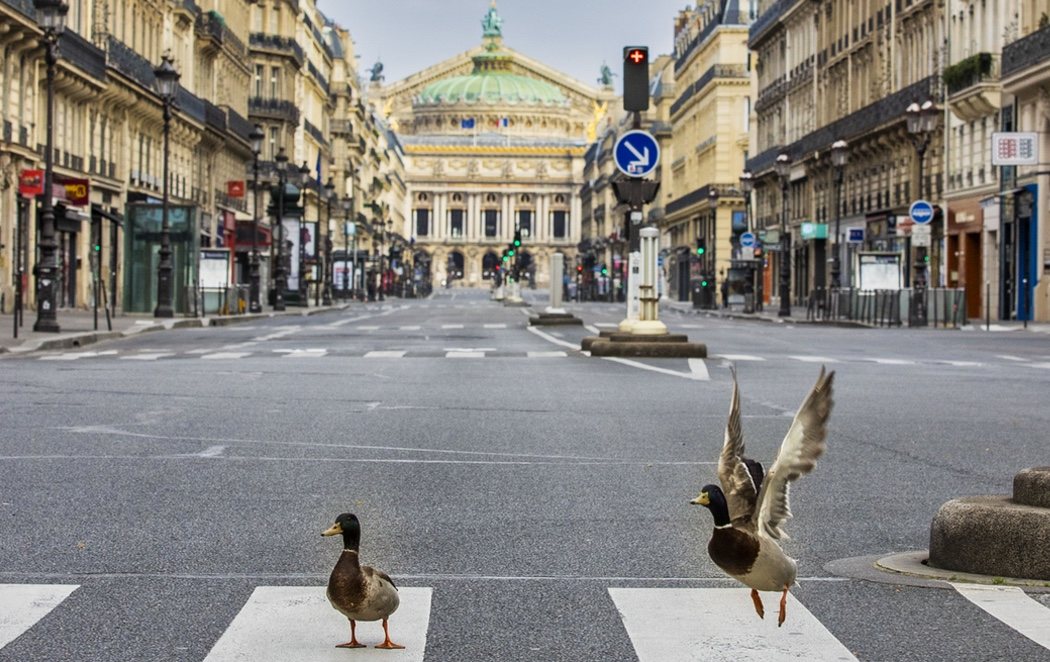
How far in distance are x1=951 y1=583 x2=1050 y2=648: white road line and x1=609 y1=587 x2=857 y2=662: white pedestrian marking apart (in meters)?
0.66

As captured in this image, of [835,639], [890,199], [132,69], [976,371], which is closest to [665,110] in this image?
[890,199]

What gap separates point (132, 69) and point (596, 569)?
5502cm

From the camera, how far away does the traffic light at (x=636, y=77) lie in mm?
29328

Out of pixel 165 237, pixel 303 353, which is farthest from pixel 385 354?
pixel 165 237

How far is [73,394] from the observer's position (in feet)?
59.6

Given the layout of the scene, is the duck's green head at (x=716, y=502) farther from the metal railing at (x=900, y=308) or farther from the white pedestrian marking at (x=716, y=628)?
the metal railing at (x=900, y=308)

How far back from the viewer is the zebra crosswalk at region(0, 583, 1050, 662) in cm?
605

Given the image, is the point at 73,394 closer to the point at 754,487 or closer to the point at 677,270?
the point at 754,487

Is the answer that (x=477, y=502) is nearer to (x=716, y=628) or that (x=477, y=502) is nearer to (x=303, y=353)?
(x=716, y=628)

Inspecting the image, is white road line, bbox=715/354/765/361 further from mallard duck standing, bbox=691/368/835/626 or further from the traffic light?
mallard duck standing, bbox=691/368/835/626

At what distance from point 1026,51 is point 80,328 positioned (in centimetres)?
2554

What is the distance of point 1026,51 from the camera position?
1917 inches

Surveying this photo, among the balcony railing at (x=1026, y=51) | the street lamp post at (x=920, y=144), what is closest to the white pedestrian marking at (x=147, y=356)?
the street lamp post at (x=920, y=144)

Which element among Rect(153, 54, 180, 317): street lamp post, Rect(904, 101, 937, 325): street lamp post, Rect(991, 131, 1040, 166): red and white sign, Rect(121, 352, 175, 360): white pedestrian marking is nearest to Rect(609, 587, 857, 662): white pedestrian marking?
Rect(121, 352, 175, 360): white pedestrian marking
